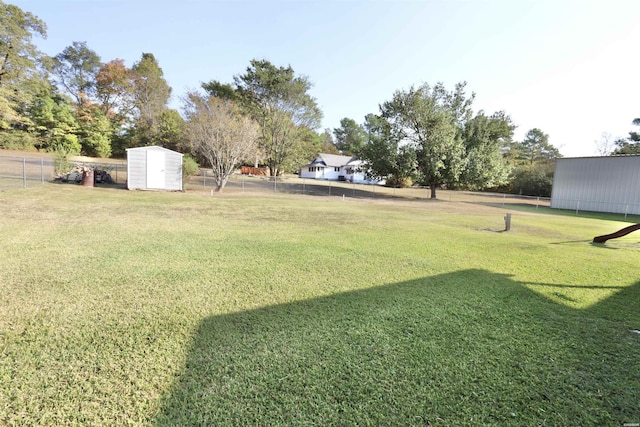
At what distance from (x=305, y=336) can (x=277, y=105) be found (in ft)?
116

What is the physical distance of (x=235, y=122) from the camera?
70.5 feet

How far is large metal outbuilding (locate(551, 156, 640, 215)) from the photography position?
19.2m

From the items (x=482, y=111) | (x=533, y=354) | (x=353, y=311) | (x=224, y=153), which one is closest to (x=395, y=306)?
(x=353, y=311)

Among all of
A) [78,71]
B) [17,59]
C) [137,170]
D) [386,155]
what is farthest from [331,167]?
[78,71]

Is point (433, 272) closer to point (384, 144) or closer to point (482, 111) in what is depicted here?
point (384, 144)

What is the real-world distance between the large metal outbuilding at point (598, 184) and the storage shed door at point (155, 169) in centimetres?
2824

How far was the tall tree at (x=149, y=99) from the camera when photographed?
38.4m

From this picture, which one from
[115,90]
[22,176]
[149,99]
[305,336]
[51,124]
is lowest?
[305,336]

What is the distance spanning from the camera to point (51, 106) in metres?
34.9

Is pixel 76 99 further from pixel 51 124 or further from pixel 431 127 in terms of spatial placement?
pixel 431 127

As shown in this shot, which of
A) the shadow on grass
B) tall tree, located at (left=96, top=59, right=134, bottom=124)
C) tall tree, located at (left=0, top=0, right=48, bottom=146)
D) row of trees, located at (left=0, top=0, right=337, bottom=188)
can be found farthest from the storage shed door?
tall tree, located at (left=96, top=59, right=134, bottom=124)

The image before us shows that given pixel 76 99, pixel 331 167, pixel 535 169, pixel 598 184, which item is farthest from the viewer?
pixel 331 167

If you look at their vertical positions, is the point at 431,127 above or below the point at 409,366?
above

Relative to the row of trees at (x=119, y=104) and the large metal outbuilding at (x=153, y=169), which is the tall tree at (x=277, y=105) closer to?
the row of trees at (x=119, y=104)
